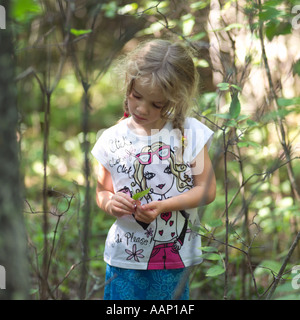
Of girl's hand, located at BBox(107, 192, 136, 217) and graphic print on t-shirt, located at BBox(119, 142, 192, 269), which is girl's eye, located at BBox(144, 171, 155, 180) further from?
girl's hand, located at BBox(107, 192, 136, 217)

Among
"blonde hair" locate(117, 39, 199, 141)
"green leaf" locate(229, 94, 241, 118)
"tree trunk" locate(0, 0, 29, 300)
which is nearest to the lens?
"tree trunk" locate(0, 0, 29, 300)

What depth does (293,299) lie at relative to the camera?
139 cm

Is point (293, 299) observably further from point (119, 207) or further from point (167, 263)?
point (119, 207)

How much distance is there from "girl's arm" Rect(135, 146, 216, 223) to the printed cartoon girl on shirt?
0.05m

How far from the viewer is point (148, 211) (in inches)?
60.7

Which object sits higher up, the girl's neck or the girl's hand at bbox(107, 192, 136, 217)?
the girl's neck

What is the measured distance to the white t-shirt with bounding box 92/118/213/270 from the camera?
1.66 m

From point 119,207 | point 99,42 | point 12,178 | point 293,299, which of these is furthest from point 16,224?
point 99,42

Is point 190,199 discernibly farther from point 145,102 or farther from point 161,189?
point 145,102

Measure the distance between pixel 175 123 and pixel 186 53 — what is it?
292 mm

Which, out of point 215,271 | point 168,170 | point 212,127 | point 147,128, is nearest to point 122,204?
point 168,170

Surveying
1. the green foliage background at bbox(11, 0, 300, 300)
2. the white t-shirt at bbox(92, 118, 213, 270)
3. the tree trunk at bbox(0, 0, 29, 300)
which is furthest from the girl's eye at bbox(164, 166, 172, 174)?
the tree trunk at bbox(0, 0, 29, 300)

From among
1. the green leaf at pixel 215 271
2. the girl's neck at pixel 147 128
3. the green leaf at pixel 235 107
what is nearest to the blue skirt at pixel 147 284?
the green leaf at pixel 215 271

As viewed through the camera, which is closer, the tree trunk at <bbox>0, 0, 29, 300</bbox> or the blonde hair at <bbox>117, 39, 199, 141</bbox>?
the tree trunk at <bbox>0, 0, 29, 300</bbox>
